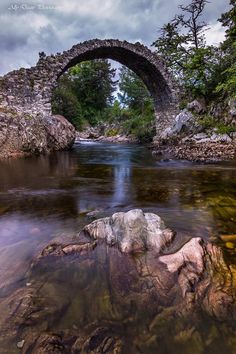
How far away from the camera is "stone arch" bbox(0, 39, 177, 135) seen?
12922mm

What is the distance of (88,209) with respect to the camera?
3.73m

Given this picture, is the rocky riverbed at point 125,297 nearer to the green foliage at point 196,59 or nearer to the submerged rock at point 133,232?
the submerged rock at point 133,232

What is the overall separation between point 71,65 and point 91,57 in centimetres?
165

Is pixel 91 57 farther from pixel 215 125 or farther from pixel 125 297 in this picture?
pixel 125 297

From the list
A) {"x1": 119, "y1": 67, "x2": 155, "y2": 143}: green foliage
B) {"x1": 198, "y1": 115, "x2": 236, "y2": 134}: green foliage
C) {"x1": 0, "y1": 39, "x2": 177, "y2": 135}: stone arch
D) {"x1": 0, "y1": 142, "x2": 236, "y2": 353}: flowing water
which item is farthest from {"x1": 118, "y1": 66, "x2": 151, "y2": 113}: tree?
{"x1": 0, "y1": 142, "x2": 236, "y2": 353}: flowing water

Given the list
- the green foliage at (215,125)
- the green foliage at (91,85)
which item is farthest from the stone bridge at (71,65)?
the green foliage at (91,85)

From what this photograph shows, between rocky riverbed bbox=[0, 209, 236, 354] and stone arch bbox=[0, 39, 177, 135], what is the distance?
11.9m

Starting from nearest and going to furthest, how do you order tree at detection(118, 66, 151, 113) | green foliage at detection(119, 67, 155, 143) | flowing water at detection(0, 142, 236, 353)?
flowing water at detection(0, 142, 236, 353) → green foliage at detection(119, 67, 155, 143) → tree at detection(118, 66, 151, 113)

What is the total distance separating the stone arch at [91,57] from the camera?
1292 centimetres

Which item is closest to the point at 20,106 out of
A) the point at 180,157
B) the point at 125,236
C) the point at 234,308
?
the point at 180,157

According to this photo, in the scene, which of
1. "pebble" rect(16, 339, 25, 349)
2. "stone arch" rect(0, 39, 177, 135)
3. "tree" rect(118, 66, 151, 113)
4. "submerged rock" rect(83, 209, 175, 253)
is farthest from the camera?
"tree" rect(118, 66, 151, 113)

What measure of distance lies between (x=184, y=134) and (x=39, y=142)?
749 centimetres

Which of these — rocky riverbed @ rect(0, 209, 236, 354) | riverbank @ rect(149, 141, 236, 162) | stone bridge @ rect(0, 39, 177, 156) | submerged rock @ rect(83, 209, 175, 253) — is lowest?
rocky riverbed @ rect(0, 209, 236, 354)

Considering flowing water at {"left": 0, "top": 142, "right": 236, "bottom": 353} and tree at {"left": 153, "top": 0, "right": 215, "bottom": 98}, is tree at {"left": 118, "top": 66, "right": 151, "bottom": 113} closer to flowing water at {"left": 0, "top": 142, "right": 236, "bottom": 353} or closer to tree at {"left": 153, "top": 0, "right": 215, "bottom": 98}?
tree at {"left": 153, "top": 0, "right": 215, "bottom": 98}
